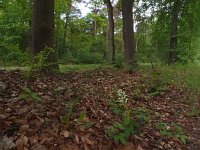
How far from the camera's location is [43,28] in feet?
19.5

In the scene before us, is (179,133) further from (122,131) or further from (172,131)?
(122,131)

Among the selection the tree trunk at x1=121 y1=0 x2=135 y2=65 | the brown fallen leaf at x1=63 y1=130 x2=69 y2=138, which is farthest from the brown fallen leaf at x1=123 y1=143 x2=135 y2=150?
the tree trunk at x1=121 y1=0 x2=135 y2=65

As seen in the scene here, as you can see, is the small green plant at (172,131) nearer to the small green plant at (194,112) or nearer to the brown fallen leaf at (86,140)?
the small green plant at (194,112)

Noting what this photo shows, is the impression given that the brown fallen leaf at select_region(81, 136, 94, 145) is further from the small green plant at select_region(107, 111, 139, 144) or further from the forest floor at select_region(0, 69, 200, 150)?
the small green plant at select_region(107, 111, 139, 144)

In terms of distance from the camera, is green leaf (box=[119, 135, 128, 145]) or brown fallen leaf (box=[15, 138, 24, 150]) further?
green leaf (box=[119, 135, 128, 145])

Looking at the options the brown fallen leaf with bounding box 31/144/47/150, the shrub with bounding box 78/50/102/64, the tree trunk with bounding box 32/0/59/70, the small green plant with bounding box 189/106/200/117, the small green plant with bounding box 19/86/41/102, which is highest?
the tree trunk with bounding box 32/0/59/70

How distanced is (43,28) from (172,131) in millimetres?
3535

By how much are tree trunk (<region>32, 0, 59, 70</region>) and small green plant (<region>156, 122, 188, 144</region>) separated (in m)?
2.91

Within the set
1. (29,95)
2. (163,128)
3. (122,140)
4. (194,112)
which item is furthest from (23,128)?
(194,112)

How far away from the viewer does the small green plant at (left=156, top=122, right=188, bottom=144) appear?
142 inches

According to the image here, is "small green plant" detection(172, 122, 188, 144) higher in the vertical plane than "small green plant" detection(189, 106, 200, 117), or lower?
lower

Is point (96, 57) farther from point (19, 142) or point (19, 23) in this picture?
point (19, 142)

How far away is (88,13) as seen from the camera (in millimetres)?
32281

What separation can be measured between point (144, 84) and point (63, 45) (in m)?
19.7
